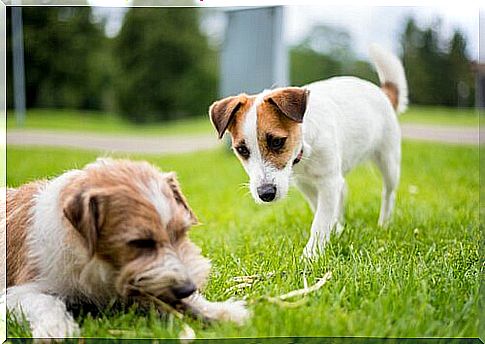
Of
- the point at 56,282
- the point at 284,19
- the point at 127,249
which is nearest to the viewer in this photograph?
the point at 127,249

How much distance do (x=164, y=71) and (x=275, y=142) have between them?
564cm

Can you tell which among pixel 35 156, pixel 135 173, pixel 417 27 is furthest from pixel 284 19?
pixel 135 173

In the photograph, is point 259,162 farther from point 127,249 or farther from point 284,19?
point 284,19

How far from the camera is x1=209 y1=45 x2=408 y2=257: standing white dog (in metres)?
3.52

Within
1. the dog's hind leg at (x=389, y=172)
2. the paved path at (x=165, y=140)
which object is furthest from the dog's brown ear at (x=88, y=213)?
the paved path at (x=165, y=140)

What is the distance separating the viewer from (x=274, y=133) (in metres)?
3.51

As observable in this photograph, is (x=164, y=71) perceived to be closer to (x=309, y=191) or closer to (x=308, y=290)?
(x=309, y=191)

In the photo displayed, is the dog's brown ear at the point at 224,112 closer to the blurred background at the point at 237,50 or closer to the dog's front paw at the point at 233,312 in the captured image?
the blurred background at the point at 237,50

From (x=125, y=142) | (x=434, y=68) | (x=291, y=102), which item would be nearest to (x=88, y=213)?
(x=291, y=102)

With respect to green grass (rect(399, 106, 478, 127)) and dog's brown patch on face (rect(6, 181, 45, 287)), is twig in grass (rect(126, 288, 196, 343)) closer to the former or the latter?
dog's brown patch on face (rect(6, 181, 45, 287))

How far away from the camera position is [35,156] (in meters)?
5.37

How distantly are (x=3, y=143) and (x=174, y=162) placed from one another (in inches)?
99.2

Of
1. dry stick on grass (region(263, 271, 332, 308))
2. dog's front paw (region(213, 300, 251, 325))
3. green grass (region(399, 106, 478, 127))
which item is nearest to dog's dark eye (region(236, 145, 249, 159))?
dry stick on grass (region(263, 271, 332, 308))

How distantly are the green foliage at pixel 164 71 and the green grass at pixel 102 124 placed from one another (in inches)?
5.7
